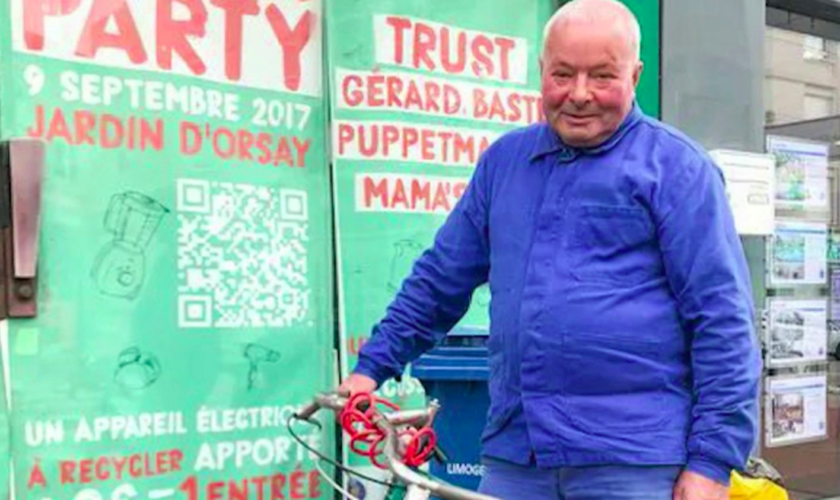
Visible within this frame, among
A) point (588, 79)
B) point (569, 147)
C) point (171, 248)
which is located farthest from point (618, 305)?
point (171, 248)

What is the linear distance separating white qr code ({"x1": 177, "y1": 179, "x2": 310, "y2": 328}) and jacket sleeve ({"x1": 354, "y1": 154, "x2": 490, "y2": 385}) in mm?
1466

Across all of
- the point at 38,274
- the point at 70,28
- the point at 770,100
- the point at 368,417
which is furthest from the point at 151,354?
the point at 770,100

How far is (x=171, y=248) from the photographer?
3.87m

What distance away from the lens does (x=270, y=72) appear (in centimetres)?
414

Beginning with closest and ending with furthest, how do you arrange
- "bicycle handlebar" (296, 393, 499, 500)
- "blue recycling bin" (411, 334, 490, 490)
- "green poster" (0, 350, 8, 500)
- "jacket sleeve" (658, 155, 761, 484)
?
"bicycle handlebar" (296, 393, 499, 500)
"jacket sleeve" (658, 155, 761, 484)
"green poster" (0, 350, 8, 500)
"blue recycling bin" (411, 334, 490, 490)

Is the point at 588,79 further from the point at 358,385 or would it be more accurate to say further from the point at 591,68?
the point at 358,385

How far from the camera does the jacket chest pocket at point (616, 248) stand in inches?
91.4

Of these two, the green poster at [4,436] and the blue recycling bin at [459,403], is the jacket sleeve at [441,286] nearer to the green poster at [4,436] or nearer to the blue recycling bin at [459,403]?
the blue recycling bin at [459,403]

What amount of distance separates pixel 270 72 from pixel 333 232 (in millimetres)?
688

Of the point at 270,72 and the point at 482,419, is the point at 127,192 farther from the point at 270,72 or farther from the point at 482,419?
the point at 482,419

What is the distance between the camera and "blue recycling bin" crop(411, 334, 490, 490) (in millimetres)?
3639

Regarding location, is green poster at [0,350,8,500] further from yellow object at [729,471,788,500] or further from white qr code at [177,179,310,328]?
yellow object at [729,471,788,500]

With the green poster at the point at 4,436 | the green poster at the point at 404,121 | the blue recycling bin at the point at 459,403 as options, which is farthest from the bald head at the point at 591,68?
the green poster at the point at 4,436

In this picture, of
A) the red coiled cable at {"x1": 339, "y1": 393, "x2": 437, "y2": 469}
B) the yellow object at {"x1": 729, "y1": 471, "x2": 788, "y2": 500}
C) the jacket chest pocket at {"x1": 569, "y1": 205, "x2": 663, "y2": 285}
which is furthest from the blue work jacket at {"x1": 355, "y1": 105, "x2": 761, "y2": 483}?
the yellow object at {"x1": 729, "y1": 471, "x2": 788, "y2": 500}
